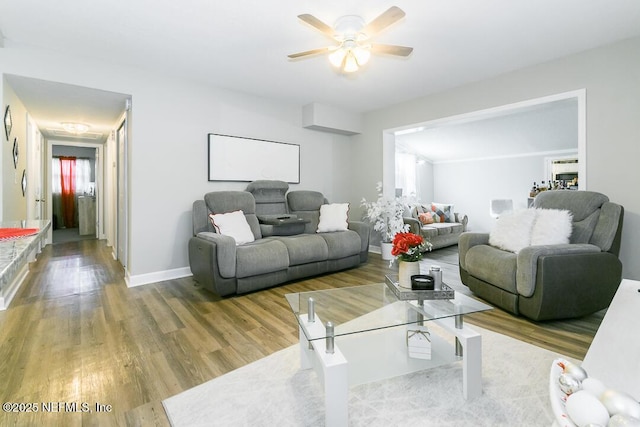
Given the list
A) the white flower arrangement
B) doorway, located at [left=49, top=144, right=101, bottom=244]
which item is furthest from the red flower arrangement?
doorway, located at [left=49, top=144, right=101, bottom=244]

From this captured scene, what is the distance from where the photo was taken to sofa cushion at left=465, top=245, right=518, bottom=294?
252 centimetres

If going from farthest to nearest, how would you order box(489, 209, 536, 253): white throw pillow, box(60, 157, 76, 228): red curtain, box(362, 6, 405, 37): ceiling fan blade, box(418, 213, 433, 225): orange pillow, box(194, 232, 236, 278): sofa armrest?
box(60, 157, 76, 228): red curtain, box(418, 213, 433, 225): orange pillow, box(194, 232, 236, 278): sofa armrest, box(489, 209, 536, 253): white throw pillow, box(362, 6, 405, 37): ceiling fan blade

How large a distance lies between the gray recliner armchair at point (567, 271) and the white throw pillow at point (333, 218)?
1836 millimetres

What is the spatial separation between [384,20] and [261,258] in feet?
7.50

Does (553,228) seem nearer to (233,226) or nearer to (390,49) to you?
(390,49)

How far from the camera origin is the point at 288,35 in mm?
2748

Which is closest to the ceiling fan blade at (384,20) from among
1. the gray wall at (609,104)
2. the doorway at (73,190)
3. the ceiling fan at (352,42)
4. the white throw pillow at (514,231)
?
the ceiling fan at (352,42)

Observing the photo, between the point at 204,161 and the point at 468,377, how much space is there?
3.54 metres

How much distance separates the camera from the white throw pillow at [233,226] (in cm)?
336

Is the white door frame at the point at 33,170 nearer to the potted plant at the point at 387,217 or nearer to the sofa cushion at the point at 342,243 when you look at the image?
the sofa cushion at the point at 342,243

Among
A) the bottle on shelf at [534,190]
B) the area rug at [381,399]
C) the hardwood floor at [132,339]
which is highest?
the bottle on shelf at [534,190]

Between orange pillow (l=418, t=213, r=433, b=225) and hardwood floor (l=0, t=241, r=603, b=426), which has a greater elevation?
orange pillow (l=418, t=213, r=433, b=225)

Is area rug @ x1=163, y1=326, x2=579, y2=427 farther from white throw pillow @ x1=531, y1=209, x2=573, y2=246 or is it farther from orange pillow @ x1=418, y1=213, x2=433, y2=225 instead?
orange pillow @ x1=418, y1=213, x2=433, y2=225

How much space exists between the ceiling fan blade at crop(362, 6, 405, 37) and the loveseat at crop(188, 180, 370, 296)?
2.11 metres
